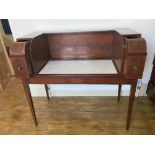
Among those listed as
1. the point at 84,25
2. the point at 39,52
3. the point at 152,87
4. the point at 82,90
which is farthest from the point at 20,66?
the point at 152,87

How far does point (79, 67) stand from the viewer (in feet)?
4.57

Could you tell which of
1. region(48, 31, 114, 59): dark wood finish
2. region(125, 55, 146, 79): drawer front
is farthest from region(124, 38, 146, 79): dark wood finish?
region(48, 31, 114, 59): dark wood finish

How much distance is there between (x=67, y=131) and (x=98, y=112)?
0.40m

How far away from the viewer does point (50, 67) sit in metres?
1.43

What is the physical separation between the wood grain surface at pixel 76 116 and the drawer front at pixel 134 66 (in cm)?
58

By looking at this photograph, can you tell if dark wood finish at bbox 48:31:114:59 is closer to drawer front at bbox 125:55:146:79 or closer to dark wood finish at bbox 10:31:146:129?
dark wood finish at bbox 10:31:146:129

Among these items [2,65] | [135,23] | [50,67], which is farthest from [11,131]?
[135,23]

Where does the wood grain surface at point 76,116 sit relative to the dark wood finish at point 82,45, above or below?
below

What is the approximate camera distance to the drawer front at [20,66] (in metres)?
1.18

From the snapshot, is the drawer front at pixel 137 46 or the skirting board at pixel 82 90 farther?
the skirting board at pixel 82 90

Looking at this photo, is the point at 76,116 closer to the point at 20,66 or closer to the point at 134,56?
the point at 20,66

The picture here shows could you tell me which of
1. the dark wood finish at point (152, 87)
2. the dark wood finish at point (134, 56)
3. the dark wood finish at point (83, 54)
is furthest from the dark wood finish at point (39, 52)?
the dark wood finish at point (152, 87)

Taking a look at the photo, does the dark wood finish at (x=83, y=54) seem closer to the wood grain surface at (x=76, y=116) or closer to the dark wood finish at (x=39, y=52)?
the dark wood finish at (x=39, y=52)

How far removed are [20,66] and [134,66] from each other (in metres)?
0.82
